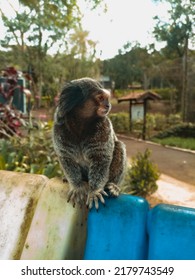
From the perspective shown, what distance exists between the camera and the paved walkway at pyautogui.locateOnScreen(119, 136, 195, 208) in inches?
201

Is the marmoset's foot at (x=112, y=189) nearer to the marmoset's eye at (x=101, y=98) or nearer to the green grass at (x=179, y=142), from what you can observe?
the marmoset's eye at (x=101, y=98)

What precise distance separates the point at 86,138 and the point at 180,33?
14315 millimetres

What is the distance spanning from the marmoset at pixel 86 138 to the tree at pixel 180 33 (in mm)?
10148

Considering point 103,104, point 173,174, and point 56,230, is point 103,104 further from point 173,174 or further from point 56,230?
point 173,174

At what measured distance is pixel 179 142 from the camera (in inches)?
416

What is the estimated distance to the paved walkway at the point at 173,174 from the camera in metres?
5.10

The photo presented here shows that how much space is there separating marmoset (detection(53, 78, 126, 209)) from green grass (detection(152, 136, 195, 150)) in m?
8.20

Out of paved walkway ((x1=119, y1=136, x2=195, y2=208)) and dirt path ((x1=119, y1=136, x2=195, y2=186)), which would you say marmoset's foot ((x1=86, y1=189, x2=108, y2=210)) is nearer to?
paved walkway ((x1=119, y1=136, x2=195, y2=208))

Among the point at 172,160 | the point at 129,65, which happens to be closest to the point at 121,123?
the point at 172,160

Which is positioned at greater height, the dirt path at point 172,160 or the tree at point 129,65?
the tree at point 129,65

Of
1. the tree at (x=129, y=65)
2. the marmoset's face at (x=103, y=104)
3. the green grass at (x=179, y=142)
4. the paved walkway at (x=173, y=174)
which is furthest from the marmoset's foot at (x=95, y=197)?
the tree at (x=129, y=65)

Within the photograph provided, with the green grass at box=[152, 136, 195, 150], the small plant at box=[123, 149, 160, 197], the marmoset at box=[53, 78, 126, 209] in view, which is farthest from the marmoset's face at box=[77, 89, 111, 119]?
the green grass at box=[152, 136, 195, 150]

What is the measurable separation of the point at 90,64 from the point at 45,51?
21.2 ft

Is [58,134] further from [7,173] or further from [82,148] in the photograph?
[7,173]
